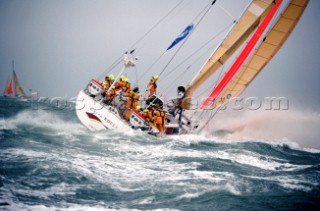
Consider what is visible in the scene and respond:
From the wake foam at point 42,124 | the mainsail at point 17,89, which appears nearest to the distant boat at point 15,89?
the mainsail at point 17,89

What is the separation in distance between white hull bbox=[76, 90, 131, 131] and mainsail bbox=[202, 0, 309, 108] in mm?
5928

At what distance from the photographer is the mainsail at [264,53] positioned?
626 inches

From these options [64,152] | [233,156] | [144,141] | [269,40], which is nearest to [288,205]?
[233,156]

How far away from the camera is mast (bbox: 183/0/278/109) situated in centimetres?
1366

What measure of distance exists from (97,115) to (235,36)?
8.37 m

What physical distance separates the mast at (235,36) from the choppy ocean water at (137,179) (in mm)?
4870

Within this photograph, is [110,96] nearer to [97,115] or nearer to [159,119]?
[97,115]

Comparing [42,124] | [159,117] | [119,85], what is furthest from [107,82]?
[42,124]

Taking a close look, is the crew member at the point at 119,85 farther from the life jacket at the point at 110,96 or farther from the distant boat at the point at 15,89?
the distant boat at the point at 15,89

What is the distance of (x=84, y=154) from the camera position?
8828 millimetres

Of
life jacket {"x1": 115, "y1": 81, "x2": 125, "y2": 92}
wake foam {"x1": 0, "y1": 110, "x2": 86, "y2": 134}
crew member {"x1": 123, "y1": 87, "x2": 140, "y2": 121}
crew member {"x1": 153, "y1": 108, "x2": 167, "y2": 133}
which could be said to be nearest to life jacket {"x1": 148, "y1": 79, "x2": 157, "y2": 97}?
crew member {"x1": 123, "y1": 87, "x2": 140, "y2": 121}

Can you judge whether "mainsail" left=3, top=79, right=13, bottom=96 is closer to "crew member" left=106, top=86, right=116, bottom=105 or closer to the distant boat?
the distant boat

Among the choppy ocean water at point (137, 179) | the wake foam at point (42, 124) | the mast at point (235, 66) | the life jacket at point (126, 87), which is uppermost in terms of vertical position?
the mast at point (235, 66)

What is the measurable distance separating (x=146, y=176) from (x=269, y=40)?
42.0ft
